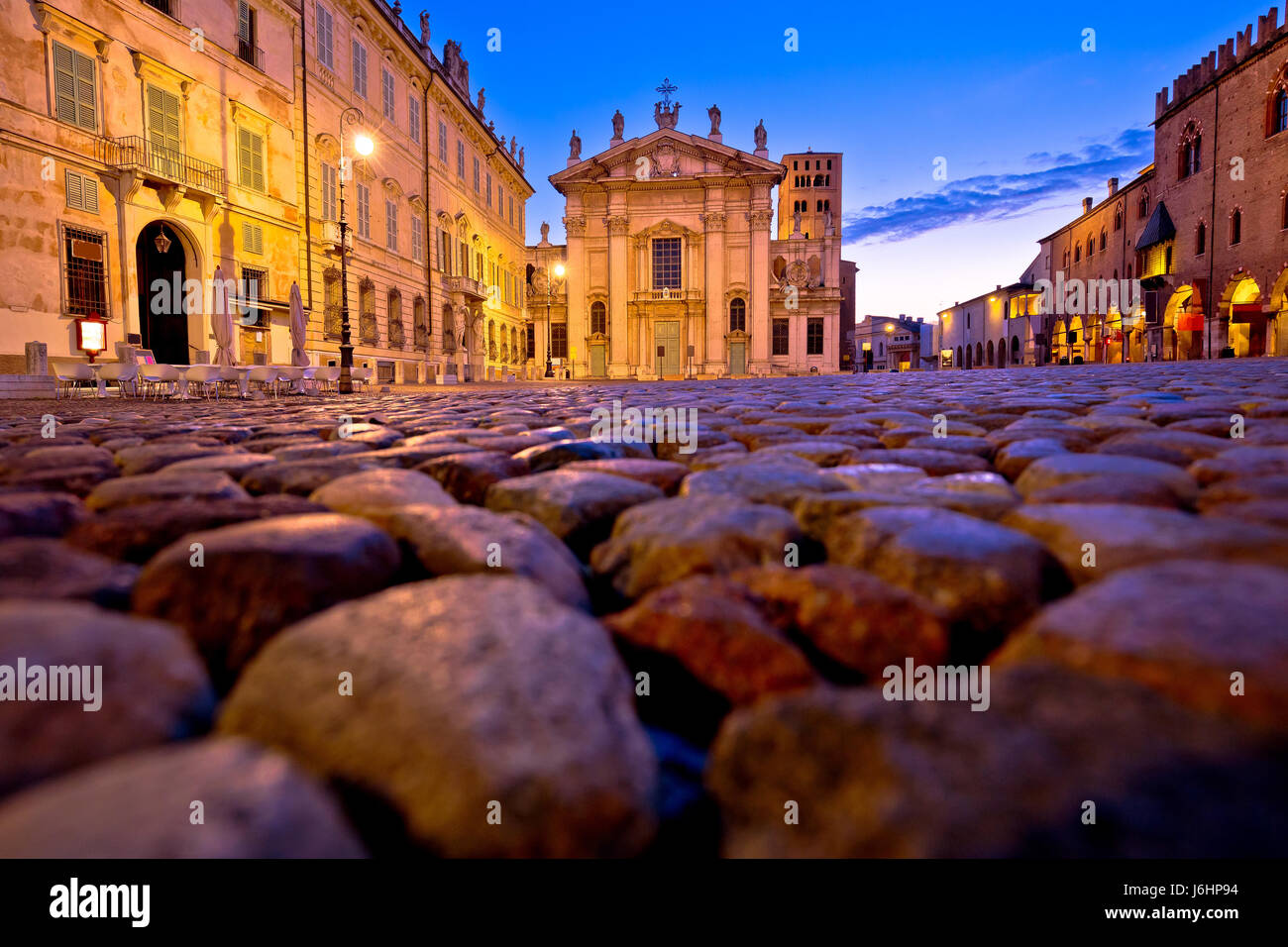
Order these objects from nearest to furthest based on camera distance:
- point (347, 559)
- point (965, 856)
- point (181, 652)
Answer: point (965, 856)
point (181, 652)
point (347, 559)

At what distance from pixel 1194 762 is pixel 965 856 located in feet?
0.81

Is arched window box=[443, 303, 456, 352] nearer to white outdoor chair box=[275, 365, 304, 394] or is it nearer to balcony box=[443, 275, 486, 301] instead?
balcony box=[443, 275, 486, 301]

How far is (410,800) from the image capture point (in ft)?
2.16

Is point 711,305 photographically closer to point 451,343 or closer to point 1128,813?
point 451,343

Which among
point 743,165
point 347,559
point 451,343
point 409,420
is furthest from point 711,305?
point 347,559

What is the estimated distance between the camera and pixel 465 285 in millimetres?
31328

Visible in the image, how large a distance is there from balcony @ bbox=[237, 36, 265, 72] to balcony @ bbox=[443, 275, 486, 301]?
1159cm

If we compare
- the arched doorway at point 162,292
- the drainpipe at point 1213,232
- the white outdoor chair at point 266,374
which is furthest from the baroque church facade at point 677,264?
the white outdoor chair at point 266,374

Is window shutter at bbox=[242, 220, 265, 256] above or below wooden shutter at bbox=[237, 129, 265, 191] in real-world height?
below

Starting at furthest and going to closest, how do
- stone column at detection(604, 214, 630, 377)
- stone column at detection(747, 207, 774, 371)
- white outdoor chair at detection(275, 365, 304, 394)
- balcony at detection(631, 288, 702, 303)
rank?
stone column at detection(604, 214, 630, 377), balcony at detection(631, 288, 702, 303), stone column at detection(747, 207, 774, 371), white outdoor chair at detection(275, 365, 304, 394)

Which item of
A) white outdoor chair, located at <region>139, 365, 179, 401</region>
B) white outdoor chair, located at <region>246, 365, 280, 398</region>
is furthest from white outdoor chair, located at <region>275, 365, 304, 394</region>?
white outdoor chair, located at <region>139, 365, 179, 401</region>

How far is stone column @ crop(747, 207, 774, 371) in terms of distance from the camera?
38.2 meters

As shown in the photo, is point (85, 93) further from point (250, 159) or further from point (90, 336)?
point (90, 336)

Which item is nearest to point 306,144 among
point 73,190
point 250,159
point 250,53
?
point 250,159
